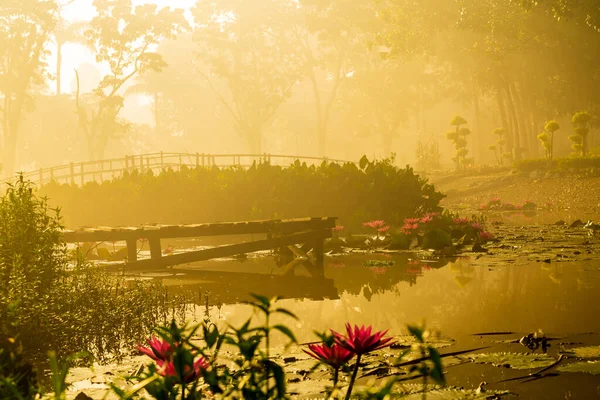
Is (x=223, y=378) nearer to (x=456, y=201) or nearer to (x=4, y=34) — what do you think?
(x=456, y=201)

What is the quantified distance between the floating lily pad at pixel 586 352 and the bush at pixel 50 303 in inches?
140

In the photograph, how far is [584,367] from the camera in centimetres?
475

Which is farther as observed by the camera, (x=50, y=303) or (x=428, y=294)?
(x=428, y=294)

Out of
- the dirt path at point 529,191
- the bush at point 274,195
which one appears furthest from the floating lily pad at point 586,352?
the dirt path at point 529,191

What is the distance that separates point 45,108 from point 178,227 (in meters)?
58.0

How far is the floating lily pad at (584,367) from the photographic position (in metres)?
4.67

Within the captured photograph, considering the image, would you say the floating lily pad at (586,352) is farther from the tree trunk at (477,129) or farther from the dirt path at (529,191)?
the tree trunk at (477,129)

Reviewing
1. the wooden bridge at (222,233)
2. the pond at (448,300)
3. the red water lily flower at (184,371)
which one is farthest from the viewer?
the wooden bridge at (222,233)

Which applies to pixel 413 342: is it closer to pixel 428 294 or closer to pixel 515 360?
pixel 515 360

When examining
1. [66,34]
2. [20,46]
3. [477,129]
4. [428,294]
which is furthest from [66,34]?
[428,294]

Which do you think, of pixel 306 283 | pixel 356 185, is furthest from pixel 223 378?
pixel 356 185

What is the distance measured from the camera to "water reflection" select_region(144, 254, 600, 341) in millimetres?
6766

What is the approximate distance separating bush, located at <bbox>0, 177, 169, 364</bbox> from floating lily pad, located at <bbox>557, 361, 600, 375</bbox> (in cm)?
344

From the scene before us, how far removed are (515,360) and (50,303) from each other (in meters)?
4.11
